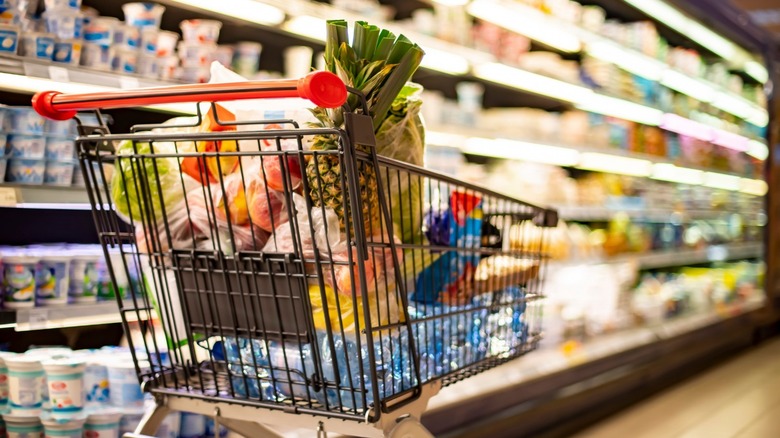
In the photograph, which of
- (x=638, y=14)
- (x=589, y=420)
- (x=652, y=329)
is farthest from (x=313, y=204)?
(x=638, y=14)

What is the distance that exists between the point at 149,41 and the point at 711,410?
3171mm

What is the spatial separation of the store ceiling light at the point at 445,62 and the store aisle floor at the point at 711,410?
169cm

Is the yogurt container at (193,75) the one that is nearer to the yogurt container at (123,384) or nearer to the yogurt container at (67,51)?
the yogurt container at (67,51)

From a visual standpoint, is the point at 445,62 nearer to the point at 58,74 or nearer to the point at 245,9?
the point at 245,9

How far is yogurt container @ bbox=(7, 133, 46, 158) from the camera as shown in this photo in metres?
1.83

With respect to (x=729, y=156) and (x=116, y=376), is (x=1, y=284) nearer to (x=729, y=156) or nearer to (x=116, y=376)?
(x=116, y=376)

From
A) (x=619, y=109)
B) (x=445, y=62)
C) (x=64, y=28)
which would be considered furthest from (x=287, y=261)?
(x=619, y=109)

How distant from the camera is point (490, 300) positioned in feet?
5.07

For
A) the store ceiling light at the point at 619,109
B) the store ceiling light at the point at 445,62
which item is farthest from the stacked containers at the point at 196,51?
the store ceiling light at the point at 619,109

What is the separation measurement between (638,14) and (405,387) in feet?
14.5

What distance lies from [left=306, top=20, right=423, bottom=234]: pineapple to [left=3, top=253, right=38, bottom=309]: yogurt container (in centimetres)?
105

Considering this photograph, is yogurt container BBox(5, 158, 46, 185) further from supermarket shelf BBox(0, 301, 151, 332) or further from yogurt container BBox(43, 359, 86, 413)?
yogurt container BBox(43, 359, 86, 413)

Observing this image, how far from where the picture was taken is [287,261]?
43.6 inches

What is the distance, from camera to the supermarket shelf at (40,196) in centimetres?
173
